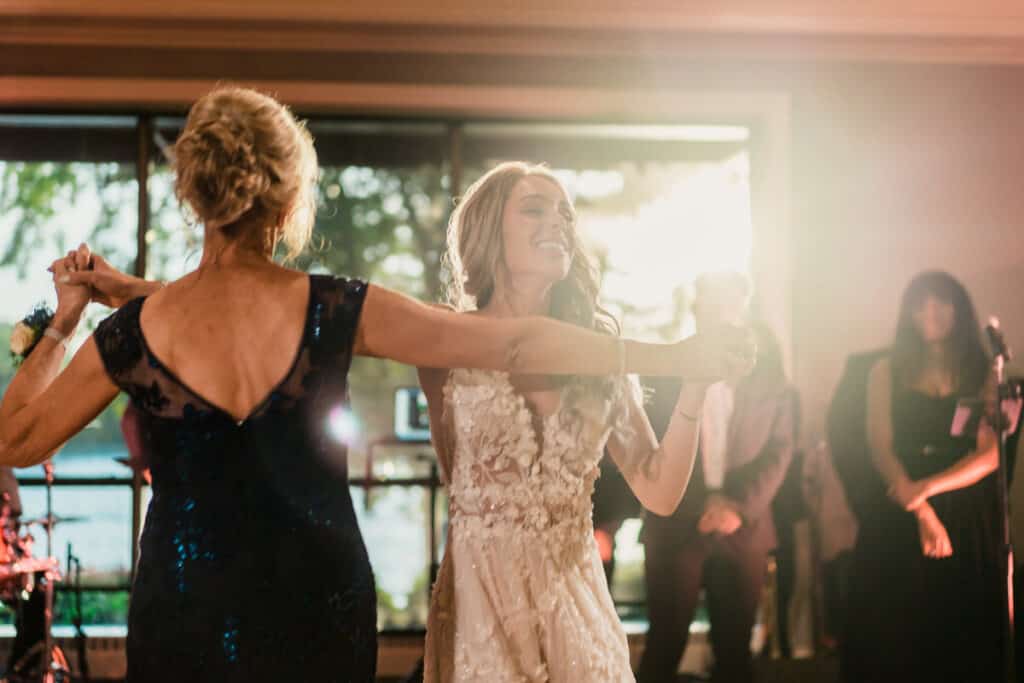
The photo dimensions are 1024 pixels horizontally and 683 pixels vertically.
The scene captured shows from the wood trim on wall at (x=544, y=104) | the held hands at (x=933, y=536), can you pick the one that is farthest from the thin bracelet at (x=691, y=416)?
the wood trim on wall at (x=544, y=104)

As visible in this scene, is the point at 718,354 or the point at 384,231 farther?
the point at 384,231

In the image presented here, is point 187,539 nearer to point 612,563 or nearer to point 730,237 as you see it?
point 612,563

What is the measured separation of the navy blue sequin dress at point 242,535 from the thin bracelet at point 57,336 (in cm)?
15

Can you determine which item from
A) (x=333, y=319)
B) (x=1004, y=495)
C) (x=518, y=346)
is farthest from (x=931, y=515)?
(x=333, y=319)

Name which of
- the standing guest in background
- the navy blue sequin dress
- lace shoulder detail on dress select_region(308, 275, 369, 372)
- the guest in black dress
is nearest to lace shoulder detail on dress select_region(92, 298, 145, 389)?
the navy blue sequin dress

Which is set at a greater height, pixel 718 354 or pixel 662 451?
pixel 718 354

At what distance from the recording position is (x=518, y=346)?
1546 mm

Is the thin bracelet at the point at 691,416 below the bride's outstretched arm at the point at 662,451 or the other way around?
the other way around

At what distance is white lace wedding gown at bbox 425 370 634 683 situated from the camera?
1962mm

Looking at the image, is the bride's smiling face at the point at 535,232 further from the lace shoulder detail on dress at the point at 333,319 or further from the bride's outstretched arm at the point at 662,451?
the lace shoulder detail on dress at the point at 333,319

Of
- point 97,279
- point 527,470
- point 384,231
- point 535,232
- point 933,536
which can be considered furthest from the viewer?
point 384,231

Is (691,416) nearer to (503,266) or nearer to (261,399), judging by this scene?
(503,266)

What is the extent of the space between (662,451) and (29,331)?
138 centimetres

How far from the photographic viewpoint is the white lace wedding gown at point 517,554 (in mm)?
1962
